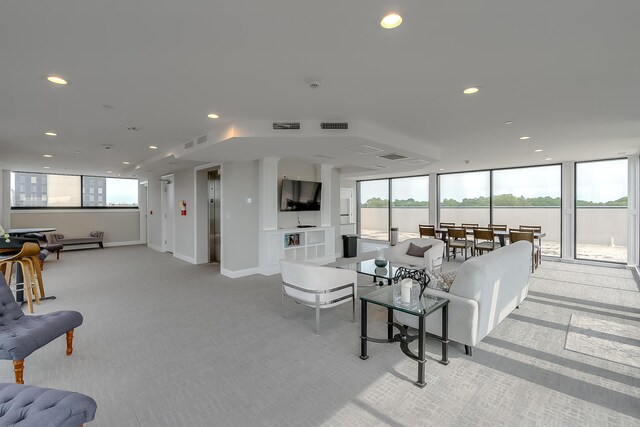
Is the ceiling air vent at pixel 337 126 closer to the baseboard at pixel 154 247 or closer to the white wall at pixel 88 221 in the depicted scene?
the baseboard at pixel 154 247

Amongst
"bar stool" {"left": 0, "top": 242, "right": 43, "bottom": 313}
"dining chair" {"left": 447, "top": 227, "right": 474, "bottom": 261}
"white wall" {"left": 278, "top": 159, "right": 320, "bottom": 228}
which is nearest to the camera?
"bar stool" {"left": 0, "top": 242, "right": 43, "bottom": 313}

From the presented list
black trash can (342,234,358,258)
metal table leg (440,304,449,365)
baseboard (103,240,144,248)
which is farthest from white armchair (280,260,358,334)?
baseboard (103,240,144,248)

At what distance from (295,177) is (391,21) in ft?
17.2

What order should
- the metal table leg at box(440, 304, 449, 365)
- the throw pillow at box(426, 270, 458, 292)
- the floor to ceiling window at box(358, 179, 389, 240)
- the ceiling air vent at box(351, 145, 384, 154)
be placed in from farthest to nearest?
1. the floor to ceiling window at box(358, 179, 389, 240)
2. the ceiling air vent at box(351, 145, 384, 154)
3. the throw pillow at box(426, 270, 458, 292)
4. the metal table leg at box(440, 304, 449, 365)

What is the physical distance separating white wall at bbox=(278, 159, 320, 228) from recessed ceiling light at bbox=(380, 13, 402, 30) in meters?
4.82

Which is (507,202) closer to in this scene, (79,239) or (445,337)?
(445,337)

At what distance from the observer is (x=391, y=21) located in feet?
6.57

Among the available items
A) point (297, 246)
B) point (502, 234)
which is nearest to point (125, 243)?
point (297, 246)

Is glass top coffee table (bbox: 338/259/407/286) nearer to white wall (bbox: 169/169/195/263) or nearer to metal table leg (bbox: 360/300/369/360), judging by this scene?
metal table leg (bbox: 360/300/369/360)

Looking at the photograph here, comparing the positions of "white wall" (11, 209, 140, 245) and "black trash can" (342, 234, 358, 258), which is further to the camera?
"white wall" (11, 209, 140, 245)

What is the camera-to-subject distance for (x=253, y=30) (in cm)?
210

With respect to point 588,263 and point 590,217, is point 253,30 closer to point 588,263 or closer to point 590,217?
point 588,263

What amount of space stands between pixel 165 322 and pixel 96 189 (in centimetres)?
957

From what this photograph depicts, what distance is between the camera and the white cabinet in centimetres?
632
